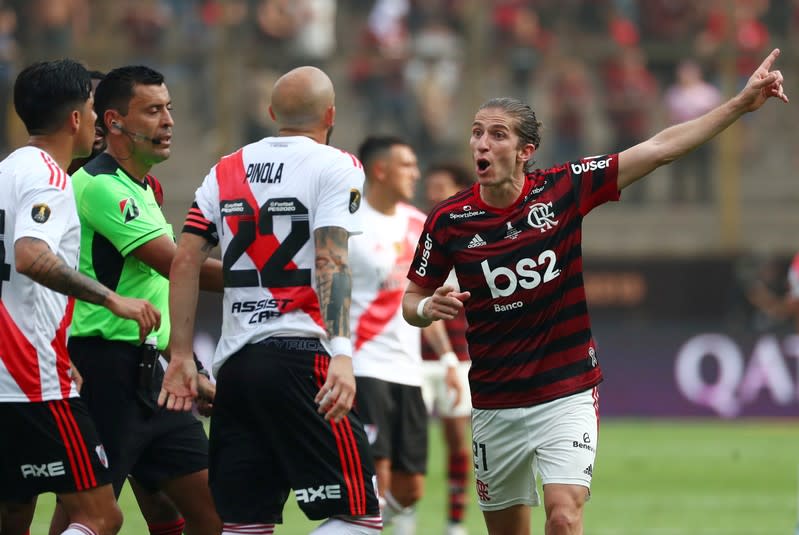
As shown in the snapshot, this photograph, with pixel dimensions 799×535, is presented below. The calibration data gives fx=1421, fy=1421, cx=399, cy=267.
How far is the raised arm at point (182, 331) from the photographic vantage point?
6195 millimetres

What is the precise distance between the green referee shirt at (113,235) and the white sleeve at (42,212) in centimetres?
41

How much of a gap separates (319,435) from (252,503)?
0.44 m

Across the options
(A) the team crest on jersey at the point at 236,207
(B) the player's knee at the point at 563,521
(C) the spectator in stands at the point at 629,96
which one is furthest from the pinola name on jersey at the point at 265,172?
(C) the spectator in stands at the point at 629,96

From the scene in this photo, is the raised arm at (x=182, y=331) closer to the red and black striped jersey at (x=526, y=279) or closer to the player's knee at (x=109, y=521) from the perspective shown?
the player's knee at (x=109, y=521)

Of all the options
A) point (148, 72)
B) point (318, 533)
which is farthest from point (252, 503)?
point (148, 72)

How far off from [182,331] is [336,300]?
72 centimetres

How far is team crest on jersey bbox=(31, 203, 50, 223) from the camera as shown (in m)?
6.09

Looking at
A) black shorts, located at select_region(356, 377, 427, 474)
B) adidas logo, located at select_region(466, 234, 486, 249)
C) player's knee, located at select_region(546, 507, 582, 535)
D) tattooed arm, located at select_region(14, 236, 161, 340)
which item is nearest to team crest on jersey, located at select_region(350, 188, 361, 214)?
adidas logo, located at select_region(466, 234, 486, 249)

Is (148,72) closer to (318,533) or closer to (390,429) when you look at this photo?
(318,533)

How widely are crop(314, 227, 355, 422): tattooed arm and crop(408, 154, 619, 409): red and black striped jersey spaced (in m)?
0.91

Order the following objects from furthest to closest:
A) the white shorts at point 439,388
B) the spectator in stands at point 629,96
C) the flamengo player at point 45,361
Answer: the spectator in stands at point 629,96 → the white shorts at point 439,388 → the flamengo player at point 45,361

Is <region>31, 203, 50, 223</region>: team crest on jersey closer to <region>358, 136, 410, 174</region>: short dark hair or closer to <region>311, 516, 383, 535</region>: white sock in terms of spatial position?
<region>311, 516, 383, 535</region>: white sock

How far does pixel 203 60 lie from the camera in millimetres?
20406

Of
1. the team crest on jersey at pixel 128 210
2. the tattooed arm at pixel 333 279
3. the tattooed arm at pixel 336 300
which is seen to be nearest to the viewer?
the tattooed arm at pixel 336 300
